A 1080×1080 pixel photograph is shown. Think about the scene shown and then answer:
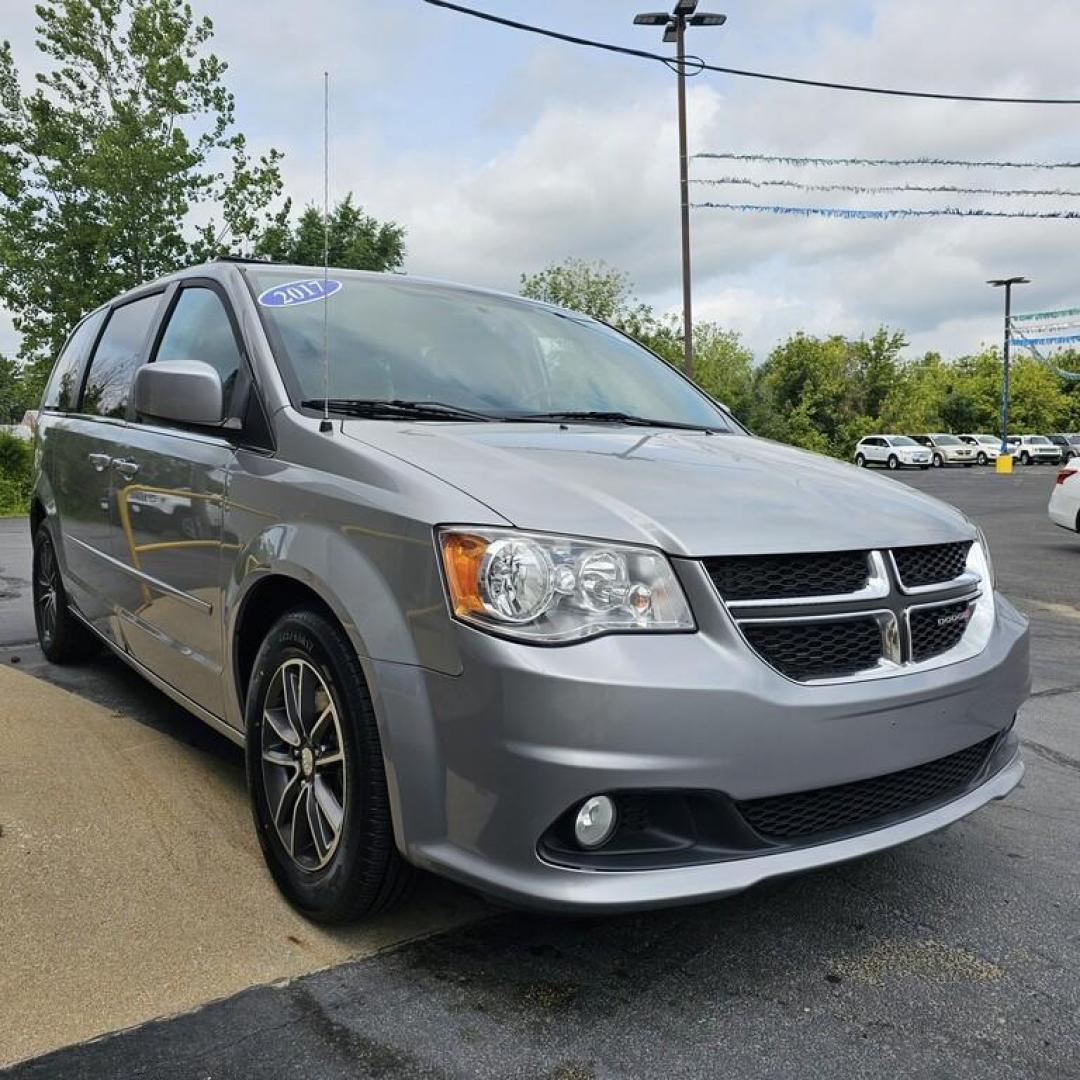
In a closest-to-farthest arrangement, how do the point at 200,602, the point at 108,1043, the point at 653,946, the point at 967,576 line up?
the point at 108,1043, the point at 653,946, the point at 967,576, the point at 200,602

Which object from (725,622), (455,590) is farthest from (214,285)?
(725,622)

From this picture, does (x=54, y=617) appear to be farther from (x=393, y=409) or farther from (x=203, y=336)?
(x=393, y=409)

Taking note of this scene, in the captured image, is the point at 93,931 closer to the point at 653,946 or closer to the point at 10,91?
the point at 653,946

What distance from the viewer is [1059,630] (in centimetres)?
643

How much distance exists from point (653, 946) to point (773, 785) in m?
0.60

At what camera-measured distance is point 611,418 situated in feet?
10.5

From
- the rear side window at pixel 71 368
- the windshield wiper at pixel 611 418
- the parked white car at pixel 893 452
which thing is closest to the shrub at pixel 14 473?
the rear side window at pixel 71 368

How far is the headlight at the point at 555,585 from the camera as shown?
1.94m

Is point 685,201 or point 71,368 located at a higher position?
point 685,201

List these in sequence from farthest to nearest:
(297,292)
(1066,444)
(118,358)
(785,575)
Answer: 1. (1066,444)
2. (118,358)
3. (297,292)
4. (785,575)

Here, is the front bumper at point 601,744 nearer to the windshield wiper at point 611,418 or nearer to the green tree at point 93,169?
the windshield wiper at point 611,418

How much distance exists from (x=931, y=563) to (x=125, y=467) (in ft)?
8.90

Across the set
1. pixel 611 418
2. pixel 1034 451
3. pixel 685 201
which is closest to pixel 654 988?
pixel 611 418

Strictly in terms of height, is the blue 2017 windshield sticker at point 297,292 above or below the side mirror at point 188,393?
above
